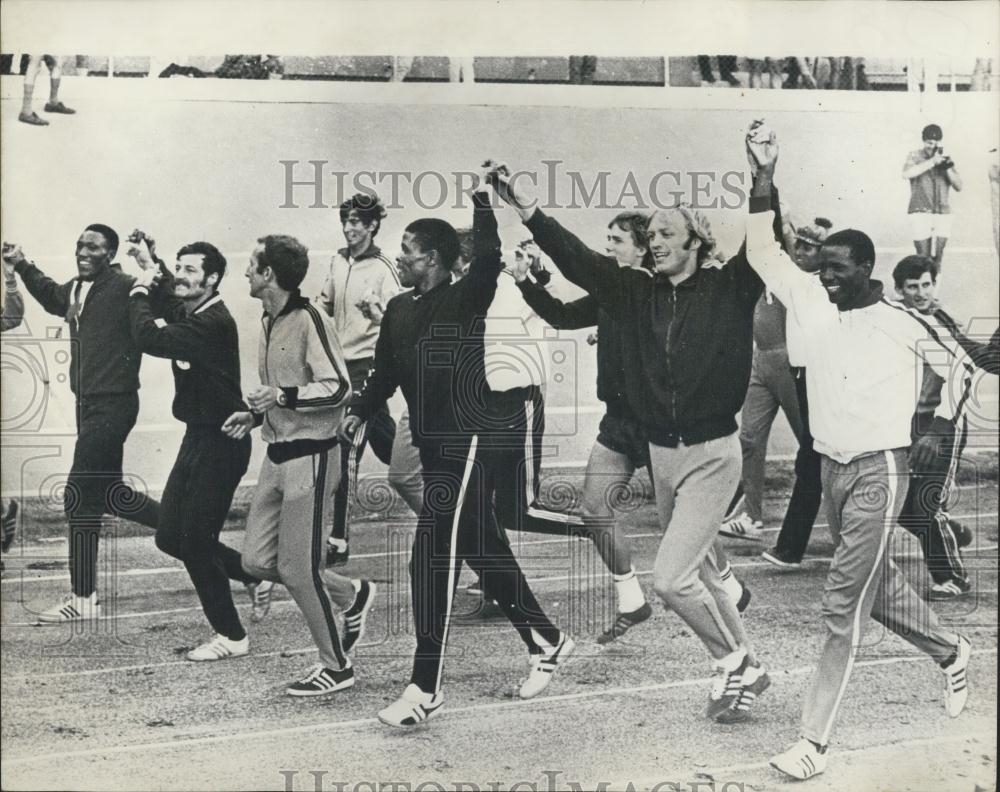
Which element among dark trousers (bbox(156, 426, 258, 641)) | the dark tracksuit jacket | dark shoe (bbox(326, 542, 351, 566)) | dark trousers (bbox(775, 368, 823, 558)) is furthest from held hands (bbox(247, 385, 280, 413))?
dark trousers (bbox(775, 368, 823, 558))

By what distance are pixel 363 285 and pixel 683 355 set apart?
151 cm

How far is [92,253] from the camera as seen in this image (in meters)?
5.68

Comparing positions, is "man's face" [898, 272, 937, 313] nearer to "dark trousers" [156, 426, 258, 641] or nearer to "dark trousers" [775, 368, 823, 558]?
"dark trousers" [775, 368, 823, 558]

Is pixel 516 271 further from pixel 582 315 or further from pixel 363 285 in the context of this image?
pixel 363 285

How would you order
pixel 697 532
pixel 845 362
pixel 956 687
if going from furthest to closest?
pixel 956 687, pixel 845 362, pixel 697 532

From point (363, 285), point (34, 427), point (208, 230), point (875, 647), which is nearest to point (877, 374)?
point (875, 647)

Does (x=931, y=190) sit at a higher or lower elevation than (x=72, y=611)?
higher

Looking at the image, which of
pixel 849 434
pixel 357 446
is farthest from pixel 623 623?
pixel 357 446

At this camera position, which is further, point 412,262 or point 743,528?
point 743,528

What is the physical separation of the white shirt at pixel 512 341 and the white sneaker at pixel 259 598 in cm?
144

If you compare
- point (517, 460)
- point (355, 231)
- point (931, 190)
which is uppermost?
point (931, 190)

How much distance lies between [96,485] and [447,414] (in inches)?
66.8

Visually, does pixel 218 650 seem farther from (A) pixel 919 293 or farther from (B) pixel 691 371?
(A) pixel 919 293

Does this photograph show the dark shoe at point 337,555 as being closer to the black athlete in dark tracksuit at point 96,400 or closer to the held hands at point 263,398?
the held hands at point 263,398
